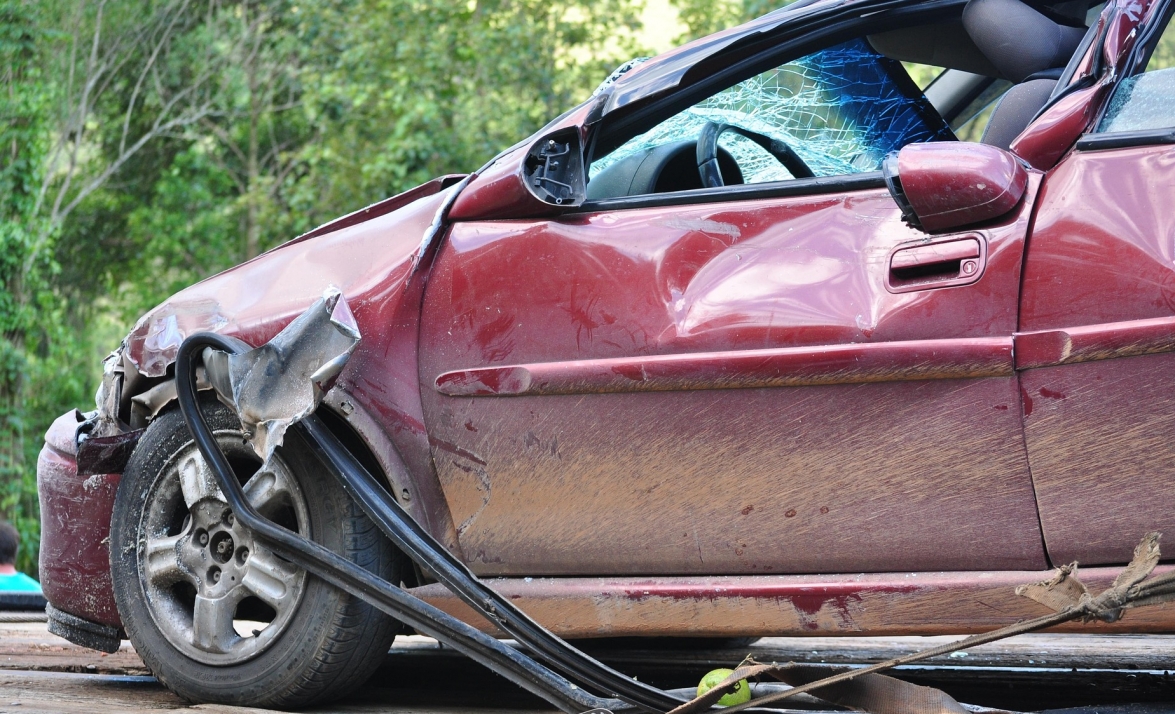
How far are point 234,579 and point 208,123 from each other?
645 inches

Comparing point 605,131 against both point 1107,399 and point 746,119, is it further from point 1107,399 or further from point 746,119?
point 1107,399

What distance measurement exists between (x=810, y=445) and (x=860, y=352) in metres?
0.21

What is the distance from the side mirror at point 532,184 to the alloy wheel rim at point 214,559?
769mm

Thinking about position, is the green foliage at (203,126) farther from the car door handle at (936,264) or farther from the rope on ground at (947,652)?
the rope on ground at (947,652)

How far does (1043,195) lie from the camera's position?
219 centimetres

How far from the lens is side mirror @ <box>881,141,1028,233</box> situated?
7.05 ft

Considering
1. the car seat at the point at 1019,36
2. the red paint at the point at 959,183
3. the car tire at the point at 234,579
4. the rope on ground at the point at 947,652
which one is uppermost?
the car seat at the point at 1019,36

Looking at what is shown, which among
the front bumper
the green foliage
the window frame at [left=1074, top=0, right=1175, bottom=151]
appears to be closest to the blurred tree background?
the green foliage

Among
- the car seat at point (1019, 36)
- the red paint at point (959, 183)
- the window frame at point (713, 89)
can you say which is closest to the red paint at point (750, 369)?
the red paint at point (959, 183)

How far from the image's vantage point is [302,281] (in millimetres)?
2820

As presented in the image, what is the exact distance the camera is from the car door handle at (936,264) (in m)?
2.18

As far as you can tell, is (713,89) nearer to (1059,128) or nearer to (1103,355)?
(1059,128)

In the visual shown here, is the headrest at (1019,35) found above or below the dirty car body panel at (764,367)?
above

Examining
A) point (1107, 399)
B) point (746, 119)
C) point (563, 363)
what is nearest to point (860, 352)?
point (1107, 399)
